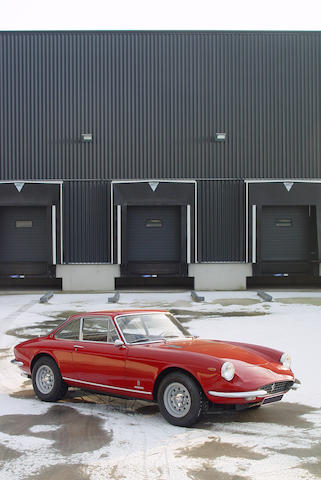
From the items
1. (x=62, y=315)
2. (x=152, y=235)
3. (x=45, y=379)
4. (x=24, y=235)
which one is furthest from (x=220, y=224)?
(x=45, y=379)

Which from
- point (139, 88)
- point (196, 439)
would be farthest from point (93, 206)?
point (196, 439)

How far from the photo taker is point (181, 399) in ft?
20.7

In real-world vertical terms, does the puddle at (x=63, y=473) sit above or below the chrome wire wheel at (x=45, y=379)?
below

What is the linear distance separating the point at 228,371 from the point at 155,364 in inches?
34.7

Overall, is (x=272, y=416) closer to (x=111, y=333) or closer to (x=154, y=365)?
(x=154, y=365)

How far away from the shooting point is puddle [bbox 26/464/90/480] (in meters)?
4.90

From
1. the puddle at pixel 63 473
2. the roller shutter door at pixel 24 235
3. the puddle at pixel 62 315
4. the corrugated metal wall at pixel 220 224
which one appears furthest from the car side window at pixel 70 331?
the roller shutter door at pixel 24 235

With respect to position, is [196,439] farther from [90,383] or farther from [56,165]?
[56,165]

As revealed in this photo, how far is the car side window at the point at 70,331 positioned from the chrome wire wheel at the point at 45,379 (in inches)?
18.6

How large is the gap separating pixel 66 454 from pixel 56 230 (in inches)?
746

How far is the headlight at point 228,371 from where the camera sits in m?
6.13

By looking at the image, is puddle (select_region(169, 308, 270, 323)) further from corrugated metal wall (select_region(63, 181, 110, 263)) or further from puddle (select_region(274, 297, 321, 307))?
corrugated metal wall (select_region(63, 181, 110, 263))

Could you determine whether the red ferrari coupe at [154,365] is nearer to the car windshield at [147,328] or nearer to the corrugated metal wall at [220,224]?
the car windshield at [147,328]

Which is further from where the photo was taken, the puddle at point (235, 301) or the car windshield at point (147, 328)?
the puddle at point (235, 301)
